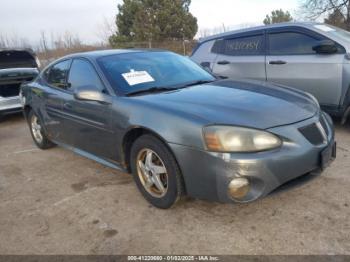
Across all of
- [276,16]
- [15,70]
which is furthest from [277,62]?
[276,16]

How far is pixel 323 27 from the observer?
17.6 ft

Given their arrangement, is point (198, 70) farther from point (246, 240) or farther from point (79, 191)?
point (246, 240)

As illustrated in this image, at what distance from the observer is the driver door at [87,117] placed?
3609mm

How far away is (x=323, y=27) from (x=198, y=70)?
2389 millimetres

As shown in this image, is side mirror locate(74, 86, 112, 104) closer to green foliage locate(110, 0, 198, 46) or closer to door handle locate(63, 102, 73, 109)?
door handle locate(63, 102, 73, 109)

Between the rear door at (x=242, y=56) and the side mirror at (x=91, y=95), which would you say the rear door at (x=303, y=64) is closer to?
the rear door at (x=242, y=56)

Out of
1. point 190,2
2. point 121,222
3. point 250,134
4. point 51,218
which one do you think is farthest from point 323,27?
point 190,2

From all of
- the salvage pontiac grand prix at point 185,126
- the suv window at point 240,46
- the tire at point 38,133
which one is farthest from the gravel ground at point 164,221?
the suv window at point 240,46

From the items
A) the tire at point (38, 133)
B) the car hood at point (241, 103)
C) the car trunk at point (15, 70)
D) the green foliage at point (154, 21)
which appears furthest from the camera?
the green foliage at point (154, 21)

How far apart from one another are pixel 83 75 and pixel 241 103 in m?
1.94

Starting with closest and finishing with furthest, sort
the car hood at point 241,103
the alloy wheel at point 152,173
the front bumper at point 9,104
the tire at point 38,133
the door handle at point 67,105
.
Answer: the car hood at point 241,103
the alloy wheel at point 152,173
the door handle at point 67,105
the tire at point 38,133
the front bumper at point 9,104

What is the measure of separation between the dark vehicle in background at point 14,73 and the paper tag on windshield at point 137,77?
4997 mm

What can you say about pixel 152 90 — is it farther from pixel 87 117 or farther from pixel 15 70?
pixel 15 70

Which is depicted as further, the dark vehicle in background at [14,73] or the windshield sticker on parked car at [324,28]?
the dark vehicle in background at [14,73]
